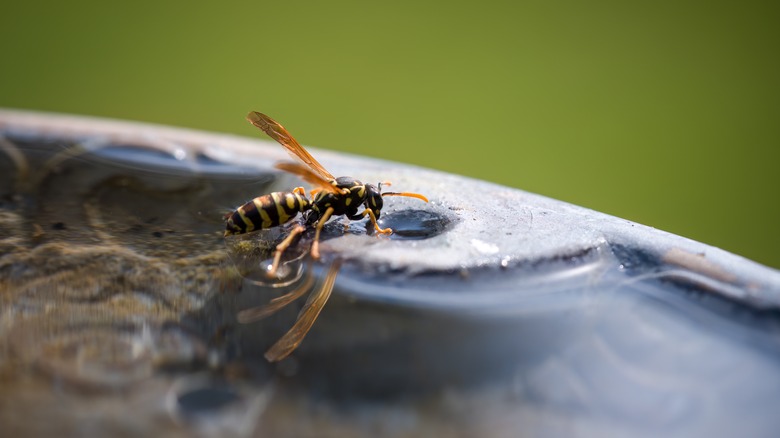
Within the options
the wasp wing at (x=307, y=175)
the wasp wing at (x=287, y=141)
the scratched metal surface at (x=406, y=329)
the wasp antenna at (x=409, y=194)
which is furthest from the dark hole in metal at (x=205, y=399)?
the wasp wing at (x=287, y=141)

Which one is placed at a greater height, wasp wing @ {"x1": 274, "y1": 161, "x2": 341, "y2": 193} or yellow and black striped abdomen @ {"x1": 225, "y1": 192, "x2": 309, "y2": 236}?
wasp wing @ {"x1": 274, "y1": 161, "x2": 341, "y2": 193}

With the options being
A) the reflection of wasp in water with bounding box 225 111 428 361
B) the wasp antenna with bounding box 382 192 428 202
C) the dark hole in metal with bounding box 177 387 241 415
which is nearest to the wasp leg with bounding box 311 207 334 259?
the reflection of wasp in water with bounding box 225 111 428 361

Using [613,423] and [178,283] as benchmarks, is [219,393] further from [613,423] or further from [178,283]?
[613,423]

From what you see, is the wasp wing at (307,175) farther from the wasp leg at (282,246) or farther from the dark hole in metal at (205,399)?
the dark hole in metal at (205,399)

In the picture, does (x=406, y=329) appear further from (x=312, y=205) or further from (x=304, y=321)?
(x=312, y=205)

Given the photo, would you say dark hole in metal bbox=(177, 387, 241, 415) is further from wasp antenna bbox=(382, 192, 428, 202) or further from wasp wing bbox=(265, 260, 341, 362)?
wasp antenna bbox=(382, 192, 428, 202)

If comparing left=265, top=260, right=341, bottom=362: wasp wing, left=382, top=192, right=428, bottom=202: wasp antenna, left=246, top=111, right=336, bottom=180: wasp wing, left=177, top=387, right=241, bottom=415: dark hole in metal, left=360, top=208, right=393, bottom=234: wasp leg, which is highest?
left=246, top=111, right=336, bottom=180: wasp wing
